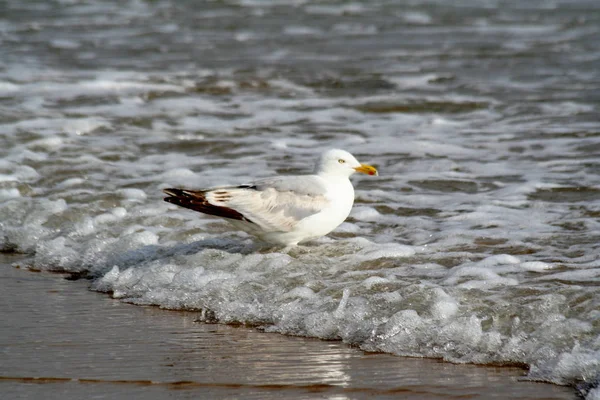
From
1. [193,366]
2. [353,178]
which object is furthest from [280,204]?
[353,178]

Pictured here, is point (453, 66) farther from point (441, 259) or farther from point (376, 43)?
point (441, 259)

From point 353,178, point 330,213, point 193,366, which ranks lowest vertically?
point 193,366

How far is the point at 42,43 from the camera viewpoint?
49.0 ft

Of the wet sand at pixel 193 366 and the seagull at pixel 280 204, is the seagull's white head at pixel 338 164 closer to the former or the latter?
the seagull at pixel 280 204

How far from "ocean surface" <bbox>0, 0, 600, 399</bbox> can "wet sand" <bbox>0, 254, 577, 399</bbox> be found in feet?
0.49

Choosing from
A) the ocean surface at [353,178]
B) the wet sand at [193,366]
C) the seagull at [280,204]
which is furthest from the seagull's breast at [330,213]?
the wet sand at [193,366]

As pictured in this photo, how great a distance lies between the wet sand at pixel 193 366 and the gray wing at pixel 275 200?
68cm

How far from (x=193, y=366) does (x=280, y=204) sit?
59.3 inches

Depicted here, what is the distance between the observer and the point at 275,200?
562 cm

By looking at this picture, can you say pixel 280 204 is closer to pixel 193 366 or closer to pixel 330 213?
pixel 330 213

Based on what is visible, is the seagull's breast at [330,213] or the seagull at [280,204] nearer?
the seagull at [280,204]

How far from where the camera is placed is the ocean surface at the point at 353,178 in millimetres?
4844

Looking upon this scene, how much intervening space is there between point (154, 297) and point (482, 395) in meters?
2.11

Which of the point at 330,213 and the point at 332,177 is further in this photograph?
the point at 332,177
